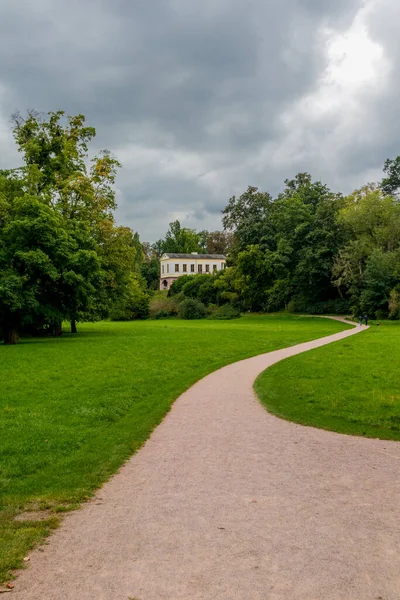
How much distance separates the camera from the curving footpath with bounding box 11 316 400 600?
4.00 m

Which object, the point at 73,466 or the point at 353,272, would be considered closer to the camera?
the point at 73,466

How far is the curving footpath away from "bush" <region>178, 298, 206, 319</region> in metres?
64.8

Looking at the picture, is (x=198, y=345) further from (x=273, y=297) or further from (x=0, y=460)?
(x=273, y=297)

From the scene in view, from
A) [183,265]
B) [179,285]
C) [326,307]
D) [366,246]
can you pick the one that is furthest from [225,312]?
[183,265]

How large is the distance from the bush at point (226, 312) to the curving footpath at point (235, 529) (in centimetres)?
6124

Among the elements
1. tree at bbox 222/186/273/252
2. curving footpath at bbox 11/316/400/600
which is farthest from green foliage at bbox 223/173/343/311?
curving footpath at bbox 11/316/400/600

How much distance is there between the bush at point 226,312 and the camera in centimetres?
7019

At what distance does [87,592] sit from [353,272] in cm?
5701

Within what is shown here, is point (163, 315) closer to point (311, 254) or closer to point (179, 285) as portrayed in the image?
point (179, 285)

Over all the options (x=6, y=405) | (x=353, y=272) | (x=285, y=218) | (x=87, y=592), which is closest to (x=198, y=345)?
(x=6, y=405)

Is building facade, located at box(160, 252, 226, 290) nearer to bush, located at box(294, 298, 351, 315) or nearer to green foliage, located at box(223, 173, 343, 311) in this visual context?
green foliage, located at box(223, 173, 343, 311)

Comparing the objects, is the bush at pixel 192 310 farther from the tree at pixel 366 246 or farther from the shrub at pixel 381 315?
the shrub at pixel 381 315

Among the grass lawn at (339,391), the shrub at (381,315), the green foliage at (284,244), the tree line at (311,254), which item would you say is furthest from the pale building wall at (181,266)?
the grass lawn at (339,391)

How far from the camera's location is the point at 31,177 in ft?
118
